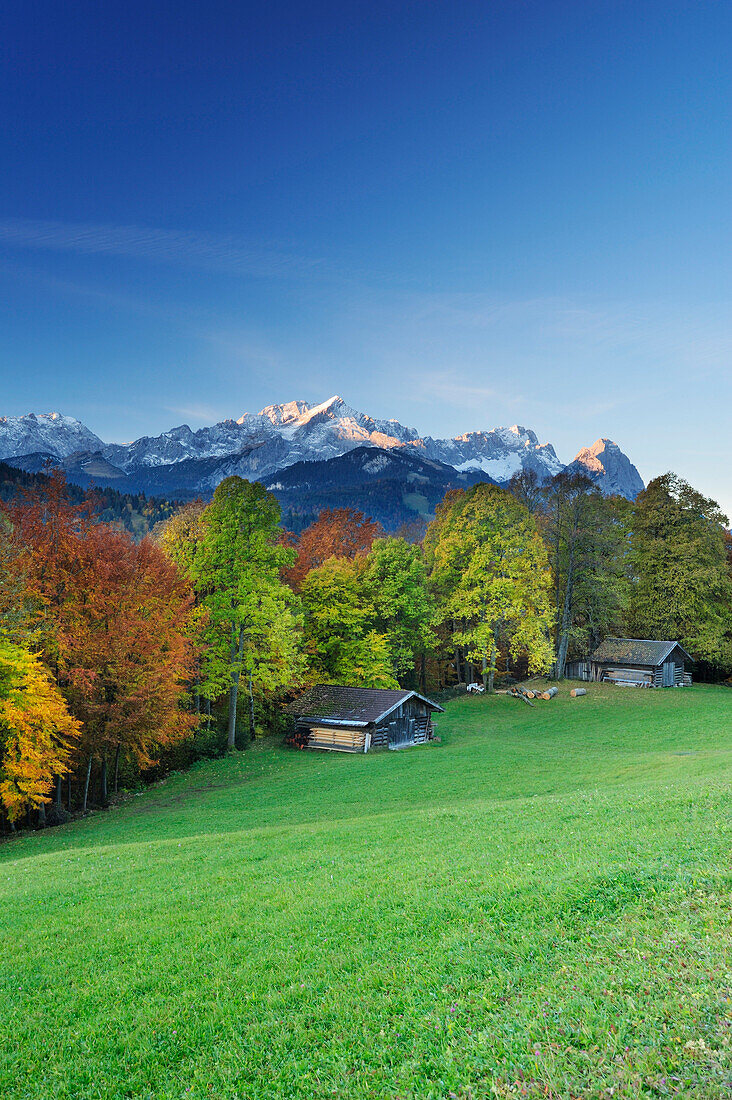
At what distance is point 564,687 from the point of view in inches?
2023

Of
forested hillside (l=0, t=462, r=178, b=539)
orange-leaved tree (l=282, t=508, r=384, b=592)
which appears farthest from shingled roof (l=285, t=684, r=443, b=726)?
forested hillside (l=0, t=462, r=178, b=539)

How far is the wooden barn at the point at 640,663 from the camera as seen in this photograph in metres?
52.0

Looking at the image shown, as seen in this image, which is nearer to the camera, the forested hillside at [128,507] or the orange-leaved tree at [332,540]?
the orange-leaved tree at [332,540]

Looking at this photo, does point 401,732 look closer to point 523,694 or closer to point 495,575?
point 523,694

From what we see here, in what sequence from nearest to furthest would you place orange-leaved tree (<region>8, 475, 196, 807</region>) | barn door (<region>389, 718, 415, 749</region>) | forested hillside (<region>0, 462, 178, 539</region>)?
1. orange-leaved tree (<region>8, 475, 196, 807</region>)
2. barn door (<region>389, 718, 415, 749</region>)
3. forested hillside (<region>0, 462, 178, 539</region>)

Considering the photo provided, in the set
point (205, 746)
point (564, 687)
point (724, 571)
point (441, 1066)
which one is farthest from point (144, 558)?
point (724, 571)

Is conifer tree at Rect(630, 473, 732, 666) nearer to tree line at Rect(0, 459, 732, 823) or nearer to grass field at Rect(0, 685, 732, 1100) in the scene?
tree line at Rect(0, 459, 732, 823)

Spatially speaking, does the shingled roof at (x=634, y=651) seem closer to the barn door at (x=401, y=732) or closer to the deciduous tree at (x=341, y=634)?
the deciduous tree at (x=341, y=634)

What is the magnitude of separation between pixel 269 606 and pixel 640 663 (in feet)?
122

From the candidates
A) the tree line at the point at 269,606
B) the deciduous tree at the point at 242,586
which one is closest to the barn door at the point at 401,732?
the tree line at the point at 269,606

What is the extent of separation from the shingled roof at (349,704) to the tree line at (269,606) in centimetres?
315

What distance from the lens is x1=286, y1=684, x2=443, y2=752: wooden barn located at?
118ft

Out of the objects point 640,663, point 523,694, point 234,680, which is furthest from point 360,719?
point 640,663

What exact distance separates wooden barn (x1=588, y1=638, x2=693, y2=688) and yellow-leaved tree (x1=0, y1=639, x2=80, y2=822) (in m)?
48.0
